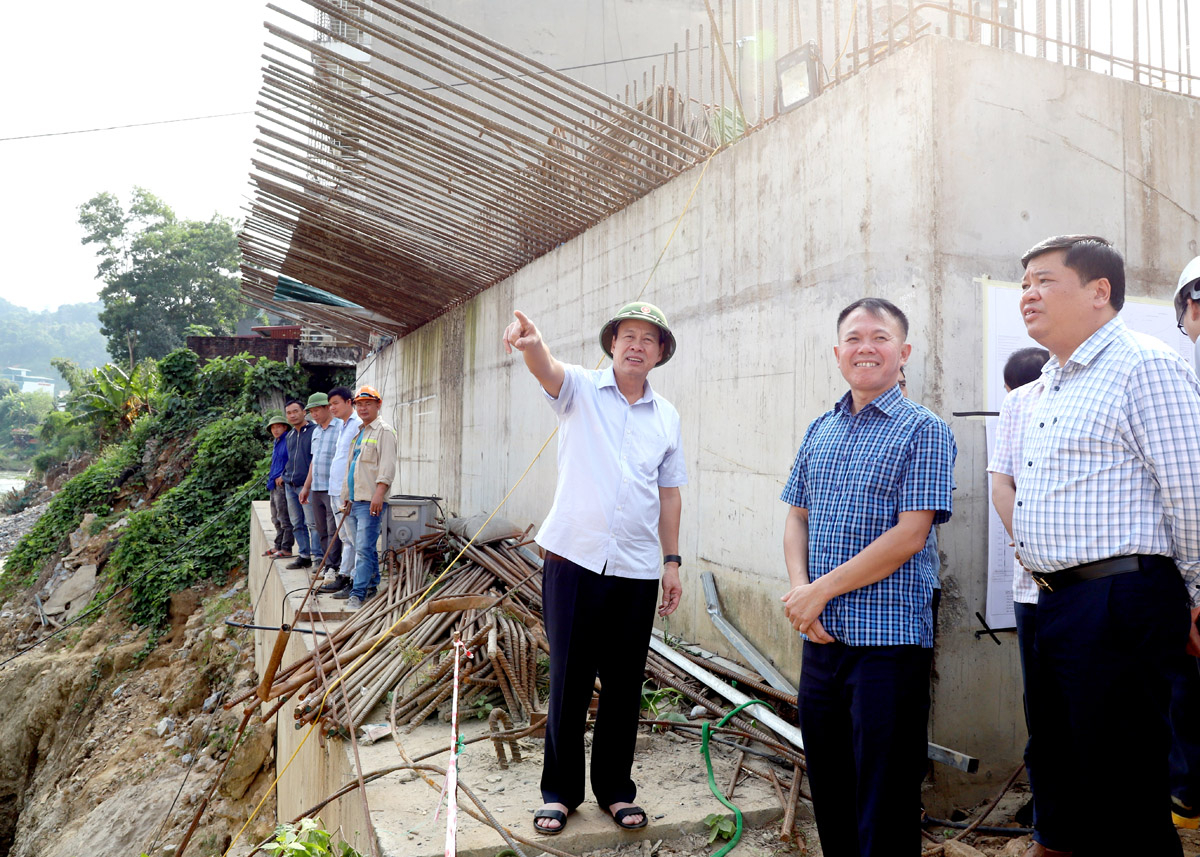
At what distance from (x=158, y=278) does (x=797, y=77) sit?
4523cm

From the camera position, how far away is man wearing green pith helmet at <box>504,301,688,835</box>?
2.93 metres

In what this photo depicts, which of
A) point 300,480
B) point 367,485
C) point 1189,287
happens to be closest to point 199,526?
point 300,480

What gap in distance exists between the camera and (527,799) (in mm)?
3324

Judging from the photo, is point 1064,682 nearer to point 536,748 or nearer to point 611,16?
point 536,748

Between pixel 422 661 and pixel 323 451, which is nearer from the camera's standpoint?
pixel 422 661

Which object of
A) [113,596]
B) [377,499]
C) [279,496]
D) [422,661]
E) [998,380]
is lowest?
[113,596]

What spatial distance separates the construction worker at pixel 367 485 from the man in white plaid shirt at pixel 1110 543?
5278 millimetres

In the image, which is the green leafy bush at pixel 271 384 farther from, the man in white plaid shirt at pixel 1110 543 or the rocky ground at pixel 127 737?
the man in white plaid shirt at pixel 1110 543

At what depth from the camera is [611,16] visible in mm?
13523

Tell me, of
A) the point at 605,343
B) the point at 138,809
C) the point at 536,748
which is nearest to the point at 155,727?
the point at 138,809

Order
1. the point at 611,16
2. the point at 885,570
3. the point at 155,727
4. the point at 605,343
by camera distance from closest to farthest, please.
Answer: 1. the point at 885,570
2. the point at 605,343
3. the point at 155,727
4. the point at 611,16

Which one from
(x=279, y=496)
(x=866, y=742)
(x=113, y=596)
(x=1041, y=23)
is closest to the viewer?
(x=866, y=742)

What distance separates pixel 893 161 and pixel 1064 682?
2339mm

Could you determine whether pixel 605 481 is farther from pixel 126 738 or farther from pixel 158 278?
pixel 158 278
